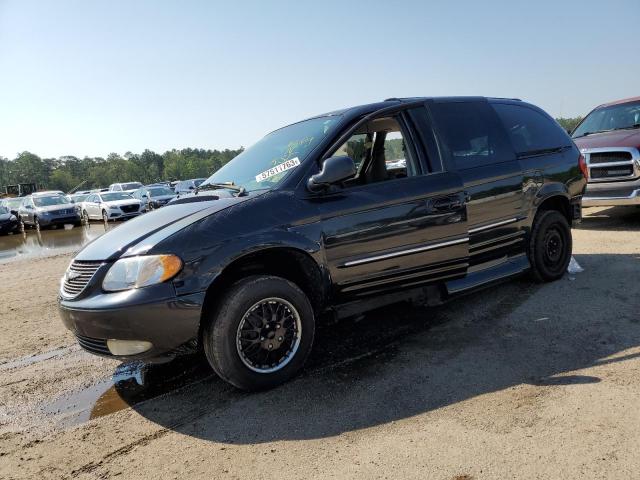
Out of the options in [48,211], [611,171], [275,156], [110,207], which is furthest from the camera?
[110,207]

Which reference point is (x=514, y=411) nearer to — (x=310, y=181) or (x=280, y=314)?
(x=280, y=314)

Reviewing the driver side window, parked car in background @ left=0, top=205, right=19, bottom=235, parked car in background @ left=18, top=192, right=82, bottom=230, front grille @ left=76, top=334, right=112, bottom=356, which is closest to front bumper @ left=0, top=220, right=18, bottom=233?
Result: parked car in background @ left=0, top=205, right=19, bottom=235

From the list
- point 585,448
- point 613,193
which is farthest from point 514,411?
point 613,193

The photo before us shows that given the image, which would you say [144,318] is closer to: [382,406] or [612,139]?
[382,406]

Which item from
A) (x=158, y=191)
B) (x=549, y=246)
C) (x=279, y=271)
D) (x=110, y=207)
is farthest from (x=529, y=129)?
(x=158, y=191)

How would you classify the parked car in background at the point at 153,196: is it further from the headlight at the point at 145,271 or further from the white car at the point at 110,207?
the headlight at the point at 145,271

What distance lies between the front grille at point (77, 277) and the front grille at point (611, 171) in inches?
333

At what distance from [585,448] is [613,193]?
7.29 meters

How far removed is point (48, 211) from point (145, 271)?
21048 mm

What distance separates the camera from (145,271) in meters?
3.00

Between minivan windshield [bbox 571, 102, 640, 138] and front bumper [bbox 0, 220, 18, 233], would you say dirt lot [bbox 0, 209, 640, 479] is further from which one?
front bumper [bbox 0, 220, 18, 233]

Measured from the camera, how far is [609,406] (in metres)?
2.77

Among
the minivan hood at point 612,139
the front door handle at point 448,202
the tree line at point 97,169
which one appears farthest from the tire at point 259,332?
the tree line at point 97,169

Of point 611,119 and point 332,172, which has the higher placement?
point 611,119
